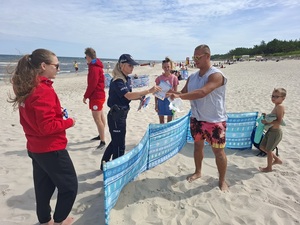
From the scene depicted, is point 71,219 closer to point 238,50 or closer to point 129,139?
point 129,139

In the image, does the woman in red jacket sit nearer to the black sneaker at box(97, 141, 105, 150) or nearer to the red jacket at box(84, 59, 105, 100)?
the red jacket at box(84, 59, 105, 100)

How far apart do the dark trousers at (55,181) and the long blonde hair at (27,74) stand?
614 mm

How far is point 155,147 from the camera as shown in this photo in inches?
154

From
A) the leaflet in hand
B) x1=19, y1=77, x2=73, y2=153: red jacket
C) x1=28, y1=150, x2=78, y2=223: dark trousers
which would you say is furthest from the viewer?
the leaflet in hand

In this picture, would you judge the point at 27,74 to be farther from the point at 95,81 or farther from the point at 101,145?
the point at 101,145

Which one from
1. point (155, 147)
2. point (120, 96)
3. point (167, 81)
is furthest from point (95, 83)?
point (155, 147)

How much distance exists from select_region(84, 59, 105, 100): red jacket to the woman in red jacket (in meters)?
2.34

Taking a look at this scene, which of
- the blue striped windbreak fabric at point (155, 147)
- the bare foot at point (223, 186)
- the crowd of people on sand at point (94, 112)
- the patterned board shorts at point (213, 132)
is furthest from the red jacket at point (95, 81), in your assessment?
the bare foot at point (223, 186)

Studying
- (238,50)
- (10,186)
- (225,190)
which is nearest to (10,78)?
(10,186)

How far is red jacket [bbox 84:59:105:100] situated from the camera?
4.64 m

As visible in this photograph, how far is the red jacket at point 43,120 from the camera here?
2.03m

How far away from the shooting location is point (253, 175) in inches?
152

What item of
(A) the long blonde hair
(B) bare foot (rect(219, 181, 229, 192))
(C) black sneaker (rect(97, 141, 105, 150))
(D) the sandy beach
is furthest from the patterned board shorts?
(C) black sneaker (rect(97, 141, 105, 150))

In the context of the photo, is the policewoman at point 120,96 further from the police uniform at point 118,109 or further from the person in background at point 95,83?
the person in background at point 95,83
